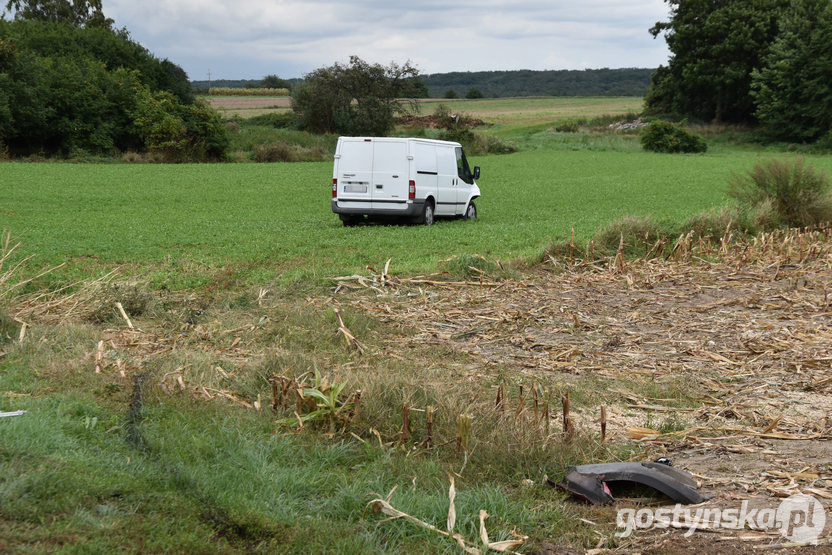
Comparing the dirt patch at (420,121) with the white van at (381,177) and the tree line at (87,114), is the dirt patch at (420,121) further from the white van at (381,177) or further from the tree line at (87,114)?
the white van at (381,177)

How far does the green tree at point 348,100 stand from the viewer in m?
72.9

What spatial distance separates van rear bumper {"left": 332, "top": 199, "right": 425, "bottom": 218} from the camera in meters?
22.5

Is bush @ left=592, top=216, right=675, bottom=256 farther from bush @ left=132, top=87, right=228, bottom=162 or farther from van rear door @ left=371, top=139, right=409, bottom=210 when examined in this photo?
bush @ left=132, top=87, right=228, bottom=162

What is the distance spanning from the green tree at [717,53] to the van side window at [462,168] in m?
59.7

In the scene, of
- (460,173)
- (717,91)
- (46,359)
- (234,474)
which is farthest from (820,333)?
(717,91)

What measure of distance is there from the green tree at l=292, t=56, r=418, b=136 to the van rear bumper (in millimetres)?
51610

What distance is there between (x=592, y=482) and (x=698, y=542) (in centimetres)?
89

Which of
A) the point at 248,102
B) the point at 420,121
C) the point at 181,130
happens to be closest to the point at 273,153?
the point at 181,130

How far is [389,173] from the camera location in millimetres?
22422

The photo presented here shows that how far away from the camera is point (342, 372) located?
827cm

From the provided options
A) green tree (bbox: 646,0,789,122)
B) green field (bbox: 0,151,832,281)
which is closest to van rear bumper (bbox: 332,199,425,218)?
green field (bbox: 0,151,832,281)

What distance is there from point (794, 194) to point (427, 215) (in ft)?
31.6

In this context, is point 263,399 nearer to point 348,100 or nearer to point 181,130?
point 181,130
